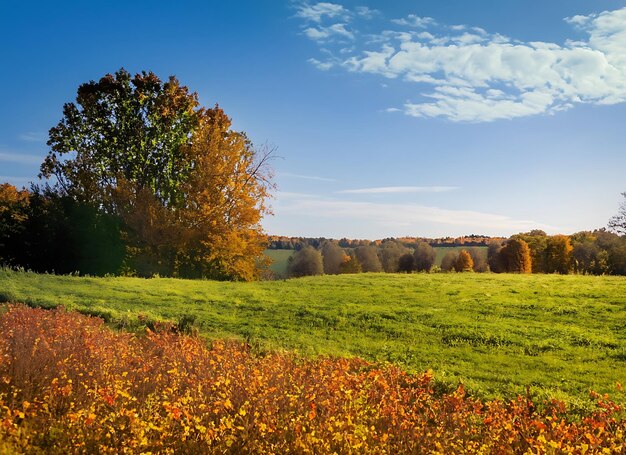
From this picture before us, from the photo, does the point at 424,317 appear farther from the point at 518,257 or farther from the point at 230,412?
the point at 518,257

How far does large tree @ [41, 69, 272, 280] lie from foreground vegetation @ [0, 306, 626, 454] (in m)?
22.1

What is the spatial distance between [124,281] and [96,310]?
32.9 ft

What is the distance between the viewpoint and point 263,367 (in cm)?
930

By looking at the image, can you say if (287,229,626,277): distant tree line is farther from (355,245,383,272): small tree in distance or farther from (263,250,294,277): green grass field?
(263,250,294,277): green grass field

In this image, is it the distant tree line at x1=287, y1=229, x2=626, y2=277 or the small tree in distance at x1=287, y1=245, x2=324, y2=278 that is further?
the small tree in distance at x1=287, y1=245, x2=324, y2=278

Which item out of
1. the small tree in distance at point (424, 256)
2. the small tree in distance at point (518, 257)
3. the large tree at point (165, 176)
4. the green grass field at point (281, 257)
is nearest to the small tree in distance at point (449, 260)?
the small tree in distance at point (424, 256)

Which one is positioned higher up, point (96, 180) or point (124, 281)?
point (96, 180)

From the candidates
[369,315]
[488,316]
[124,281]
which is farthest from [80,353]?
[124,281]

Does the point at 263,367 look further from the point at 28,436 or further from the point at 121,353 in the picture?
the point at 28,436

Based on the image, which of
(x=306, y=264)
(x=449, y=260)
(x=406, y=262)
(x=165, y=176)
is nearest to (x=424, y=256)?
(x=406, y=262)

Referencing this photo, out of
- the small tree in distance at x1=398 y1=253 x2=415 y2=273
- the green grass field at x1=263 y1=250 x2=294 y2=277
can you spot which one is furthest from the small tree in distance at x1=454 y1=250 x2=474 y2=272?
the green grass field at x1=263 y1=250 x2=294 y2=277

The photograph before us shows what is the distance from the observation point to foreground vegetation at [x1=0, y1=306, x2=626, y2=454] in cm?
585

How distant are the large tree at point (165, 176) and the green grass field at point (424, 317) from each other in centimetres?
521

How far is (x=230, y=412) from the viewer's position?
6645 millimetres
